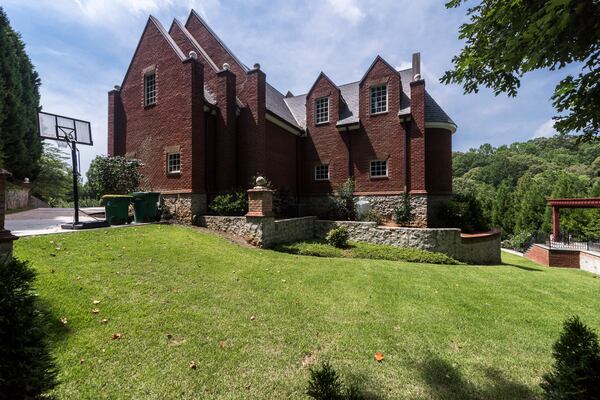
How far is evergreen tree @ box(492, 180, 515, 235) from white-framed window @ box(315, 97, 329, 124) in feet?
84.4

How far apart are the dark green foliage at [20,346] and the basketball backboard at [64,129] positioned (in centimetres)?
901

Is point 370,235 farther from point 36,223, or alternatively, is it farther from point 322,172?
point 36,223

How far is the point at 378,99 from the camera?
14.2 m

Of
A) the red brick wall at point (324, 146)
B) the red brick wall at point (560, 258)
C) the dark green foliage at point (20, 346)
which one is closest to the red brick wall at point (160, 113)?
the red brick wall at point (324, 146)

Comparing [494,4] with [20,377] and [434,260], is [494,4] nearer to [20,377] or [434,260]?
[20,377]

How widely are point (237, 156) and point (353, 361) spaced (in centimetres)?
1092

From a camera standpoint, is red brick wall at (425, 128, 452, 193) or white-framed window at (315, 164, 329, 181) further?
white-framed window at (315, 164, 329, 181)

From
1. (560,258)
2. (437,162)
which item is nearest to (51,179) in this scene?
(437,162)

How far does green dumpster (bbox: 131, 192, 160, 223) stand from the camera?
10336 millimetres

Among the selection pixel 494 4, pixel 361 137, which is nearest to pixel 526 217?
pixel 361 137

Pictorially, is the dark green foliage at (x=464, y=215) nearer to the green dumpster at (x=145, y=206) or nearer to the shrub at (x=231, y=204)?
the shrub at (x=231, y=204)

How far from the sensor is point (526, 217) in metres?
26.6

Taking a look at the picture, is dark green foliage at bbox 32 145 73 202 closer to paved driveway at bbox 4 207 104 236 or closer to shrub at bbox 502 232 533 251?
paved driveway at bbox 4 207 104 236

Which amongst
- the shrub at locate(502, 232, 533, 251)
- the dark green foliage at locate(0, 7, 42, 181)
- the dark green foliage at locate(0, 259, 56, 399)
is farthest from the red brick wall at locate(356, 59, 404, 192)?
the dark green foliage at locate(0, 7, 42, 181)
